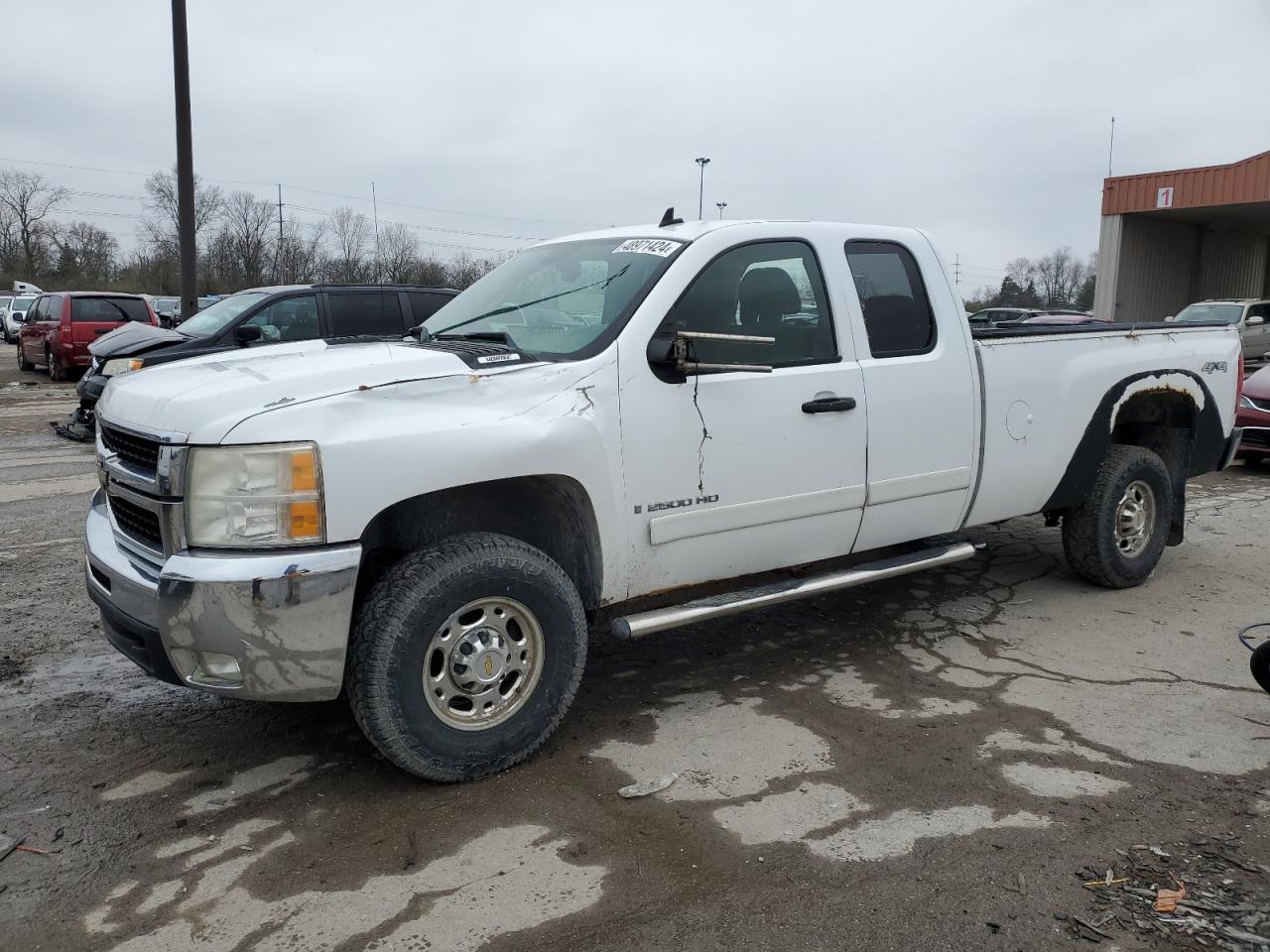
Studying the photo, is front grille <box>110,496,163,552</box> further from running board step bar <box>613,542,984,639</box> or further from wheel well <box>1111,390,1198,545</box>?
wheel well <box>1111,390,1198,545</box>

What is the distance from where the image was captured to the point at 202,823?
3.30 metres

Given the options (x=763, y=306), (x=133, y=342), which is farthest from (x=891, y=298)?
(x=133, y=342)

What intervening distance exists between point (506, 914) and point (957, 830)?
1.43 m

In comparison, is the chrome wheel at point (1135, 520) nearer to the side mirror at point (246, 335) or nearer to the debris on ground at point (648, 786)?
the debris on ground at point (648, 786)

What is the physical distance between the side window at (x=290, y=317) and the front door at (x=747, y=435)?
7660 mm

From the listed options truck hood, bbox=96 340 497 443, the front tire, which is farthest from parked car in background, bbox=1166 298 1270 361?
truck hood, bbox=96 340 497 443

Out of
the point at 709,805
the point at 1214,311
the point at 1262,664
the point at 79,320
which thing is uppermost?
the point at 1214,311

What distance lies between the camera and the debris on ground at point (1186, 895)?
8.84 ft

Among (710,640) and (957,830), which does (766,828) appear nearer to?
(957,830)

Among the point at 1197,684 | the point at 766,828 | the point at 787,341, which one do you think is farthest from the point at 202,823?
the point at 1197,684

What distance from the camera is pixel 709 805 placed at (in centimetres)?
340

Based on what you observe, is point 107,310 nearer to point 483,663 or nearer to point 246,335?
point 246,335

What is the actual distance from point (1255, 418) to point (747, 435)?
27.6ft

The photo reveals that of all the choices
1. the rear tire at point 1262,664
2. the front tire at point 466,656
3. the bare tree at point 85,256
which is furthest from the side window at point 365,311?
the bare tree at point 85,256
